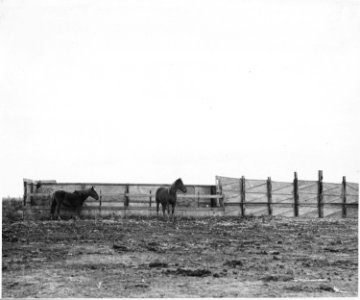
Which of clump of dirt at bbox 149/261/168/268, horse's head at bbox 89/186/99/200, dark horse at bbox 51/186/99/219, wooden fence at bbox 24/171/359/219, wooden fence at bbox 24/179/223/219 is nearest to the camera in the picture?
clump of dirt at bbox 149/261/168/268

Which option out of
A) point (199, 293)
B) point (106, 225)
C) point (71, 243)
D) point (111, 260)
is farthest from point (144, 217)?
point (199, 293)

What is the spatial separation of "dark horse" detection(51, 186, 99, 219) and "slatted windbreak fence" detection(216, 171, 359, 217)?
616cm

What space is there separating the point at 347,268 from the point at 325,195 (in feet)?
51.1

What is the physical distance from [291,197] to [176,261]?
607 inches

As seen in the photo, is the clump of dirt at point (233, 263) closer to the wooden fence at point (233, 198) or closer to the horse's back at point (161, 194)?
the horse's back at point (161, 194)

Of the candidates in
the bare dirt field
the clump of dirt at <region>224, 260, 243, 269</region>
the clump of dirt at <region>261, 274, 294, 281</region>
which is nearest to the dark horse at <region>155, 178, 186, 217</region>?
the bare dirt field

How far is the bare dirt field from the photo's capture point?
8.51 metres

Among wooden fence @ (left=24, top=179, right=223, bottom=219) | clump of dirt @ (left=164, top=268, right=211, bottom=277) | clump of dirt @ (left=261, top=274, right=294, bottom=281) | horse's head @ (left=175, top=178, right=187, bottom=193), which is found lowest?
clump of dirt @ (left=261, top=274, right=294, bottom=281)

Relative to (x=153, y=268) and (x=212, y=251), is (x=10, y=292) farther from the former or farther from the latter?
(x=212, y=251)

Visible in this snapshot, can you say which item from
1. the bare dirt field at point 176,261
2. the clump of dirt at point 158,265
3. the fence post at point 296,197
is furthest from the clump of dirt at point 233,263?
the fence post at point 296,197

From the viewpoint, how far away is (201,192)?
989 inches

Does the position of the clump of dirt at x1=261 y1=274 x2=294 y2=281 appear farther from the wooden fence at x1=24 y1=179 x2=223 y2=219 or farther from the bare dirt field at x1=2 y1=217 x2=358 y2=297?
the wooden fence at x1=24 y1=179 x2=223 y2=219

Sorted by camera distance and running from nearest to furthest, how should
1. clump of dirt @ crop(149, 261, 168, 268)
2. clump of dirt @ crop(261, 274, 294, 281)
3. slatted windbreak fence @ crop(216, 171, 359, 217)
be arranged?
clump of dirt @ crop(261, 274, 294, 281) → clump of dirt @ crop(149, 261, 168, 268) → slatted windbreak fence @ crop(216, 171, 359, 217)

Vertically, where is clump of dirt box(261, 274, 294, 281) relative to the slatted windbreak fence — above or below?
below
